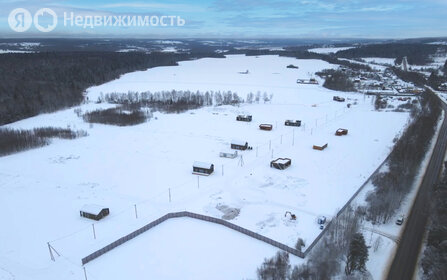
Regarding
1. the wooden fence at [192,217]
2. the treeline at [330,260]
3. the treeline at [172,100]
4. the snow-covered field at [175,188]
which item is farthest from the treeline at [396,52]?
the wooden fence at [192,217]

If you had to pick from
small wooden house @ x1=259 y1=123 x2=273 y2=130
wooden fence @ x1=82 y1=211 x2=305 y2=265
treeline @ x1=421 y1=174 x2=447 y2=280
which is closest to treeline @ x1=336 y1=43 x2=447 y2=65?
small wooden house @ x1=259 y1=123 x2=273 y2=130

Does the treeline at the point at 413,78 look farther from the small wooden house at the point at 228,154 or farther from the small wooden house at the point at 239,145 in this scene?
the small wooden house at the point at 228,154

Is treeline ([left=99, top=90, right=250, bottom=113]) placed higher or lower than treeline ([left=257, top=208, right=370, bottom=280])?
higher

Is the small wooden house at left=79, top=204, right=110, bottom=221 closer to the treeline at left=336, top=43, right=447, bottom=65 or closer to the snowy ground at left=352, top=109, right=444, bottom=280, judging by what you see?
the snowy ground at left=352, top=109, right=444, bottom=280

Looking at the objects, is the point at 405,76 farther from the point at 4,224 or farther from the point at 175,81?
the point at 4,224

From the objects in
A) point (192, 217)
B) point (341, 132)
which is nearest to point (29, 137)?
point (192, 217)

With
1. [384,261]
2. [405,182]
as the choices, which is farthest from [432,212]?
[384,261]

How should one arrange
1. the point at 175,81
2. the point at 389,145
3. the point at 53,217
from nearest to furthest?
the point at 53,217 → the point at 389,145 → the point at 175,81
